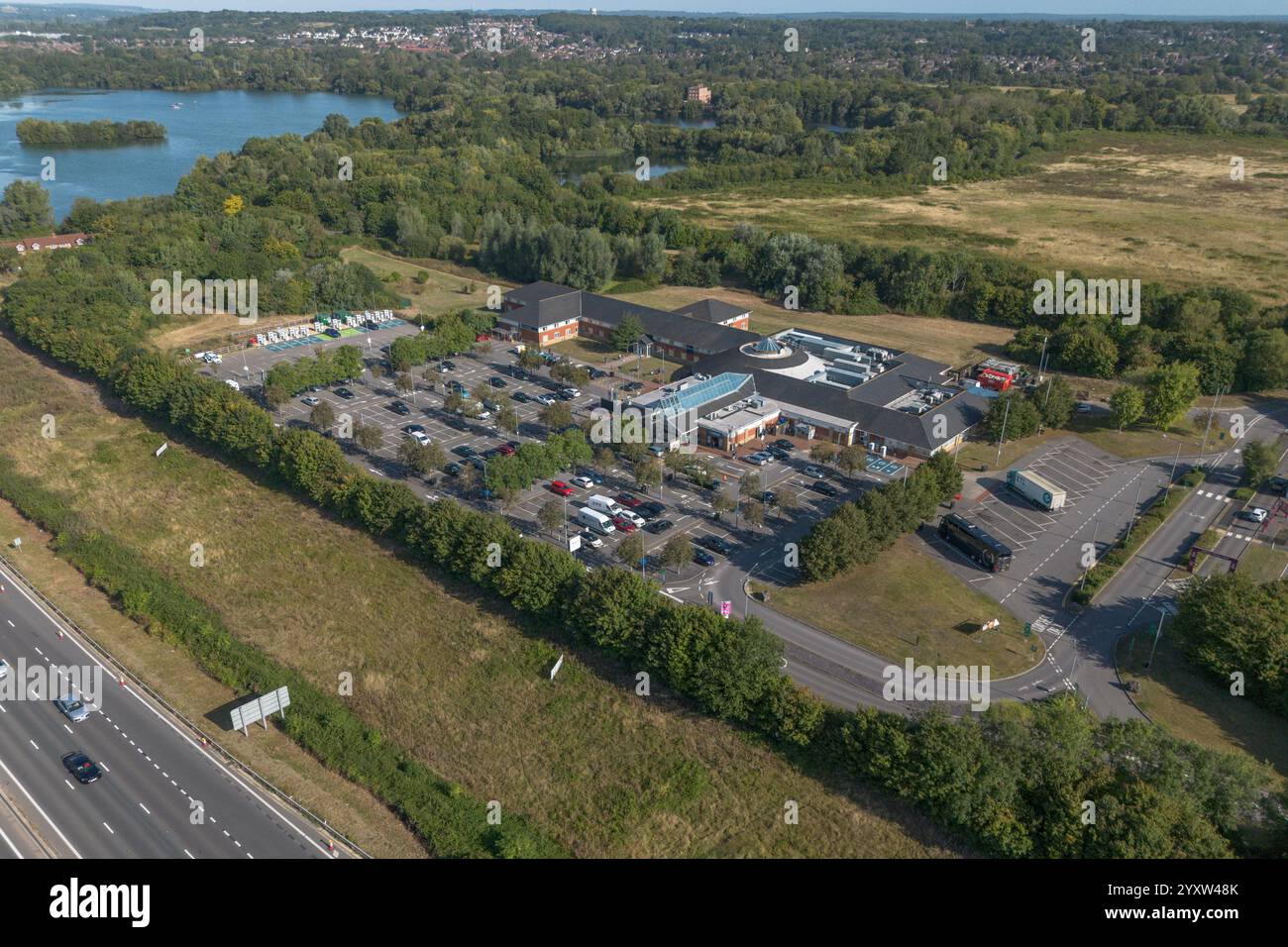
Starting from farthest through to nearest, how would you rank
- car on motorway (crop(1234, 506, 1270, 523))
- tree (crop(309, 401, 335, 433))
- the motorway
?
tree (crop(309, 401, 335, 433))
car on motorway (crop(1234, 506, 1270, 523))
the motorway

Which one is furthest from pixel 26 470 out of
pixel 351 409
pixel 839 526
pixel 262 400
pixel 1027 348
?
pixel 1027 348

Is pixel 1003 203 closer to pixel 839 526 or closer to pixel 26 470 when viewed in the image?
pixel 839 526

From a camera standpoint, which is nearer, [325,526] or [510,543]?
[510,543]

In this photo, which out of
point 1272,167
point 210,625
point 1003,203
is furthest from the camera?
point 1272,167

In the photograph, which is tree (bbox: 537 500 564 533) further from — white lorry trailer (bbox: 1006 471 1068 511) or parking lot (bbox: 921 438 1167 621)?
white lorry trailer (bbox: 1006 471 1068 511)

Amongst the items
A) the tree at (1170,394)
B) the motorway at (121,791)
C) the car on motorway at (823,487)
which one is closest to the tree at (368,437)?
the motorway at (121,791)

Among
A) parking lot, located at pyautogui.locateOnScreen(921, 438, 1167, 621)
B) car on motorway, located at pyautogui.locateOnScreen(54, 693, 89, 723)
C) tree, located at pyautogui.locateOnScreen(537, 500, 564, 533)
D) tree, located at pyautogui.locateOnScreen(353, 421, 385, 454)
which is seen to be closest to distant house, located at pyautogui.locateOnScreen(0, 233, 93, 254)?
tree, located at pyautogui.locateOnScreen(353, 421, 385, 454)

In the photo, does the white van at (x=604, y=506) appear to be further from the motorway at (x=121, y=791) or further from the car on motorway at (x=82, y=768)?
the car on motorway at (x=82, y=768)
